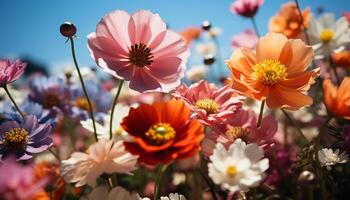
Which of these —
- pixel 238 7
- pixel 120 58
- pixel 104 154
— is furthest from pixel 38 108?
pixel 238 7

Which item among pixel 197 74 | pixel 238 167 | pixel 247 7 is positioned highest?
pixel 247 7

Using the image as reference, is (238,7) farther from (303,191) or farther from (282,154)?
(303,191)

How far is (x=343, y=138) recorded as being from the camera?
0.68 m

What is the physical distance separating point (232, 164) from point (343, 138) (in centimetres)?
27

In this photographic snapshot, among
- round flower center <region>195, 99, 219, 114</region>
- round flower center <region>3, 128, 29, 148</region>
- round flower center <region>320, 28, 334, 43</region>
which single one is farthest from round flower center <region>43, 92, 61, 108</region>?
round flower center <region>320, 28, 334, 43</region>

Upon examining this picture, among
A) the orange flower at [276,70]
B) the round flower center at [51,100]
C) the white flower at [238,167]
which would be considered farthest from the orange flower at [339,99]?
the round flower center at [51,100]

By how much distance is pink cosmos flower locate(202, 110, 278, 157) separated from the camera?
614 mm

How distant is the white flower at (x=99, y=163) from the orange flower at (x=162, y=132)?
0.03 metres

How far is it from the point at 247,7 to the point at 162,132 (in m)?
0.77

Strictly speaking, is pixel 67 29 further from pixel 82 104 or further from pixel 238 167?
pixel 82 104

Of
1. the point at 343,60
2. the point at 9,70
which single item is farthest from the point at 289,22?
the point at 9,70

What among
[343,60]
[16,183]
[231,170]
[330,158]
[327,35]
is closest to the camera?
[16,183]

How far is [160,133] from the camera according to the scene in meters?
0.52

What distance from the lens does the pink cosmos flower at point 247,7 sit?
1.18 meters
